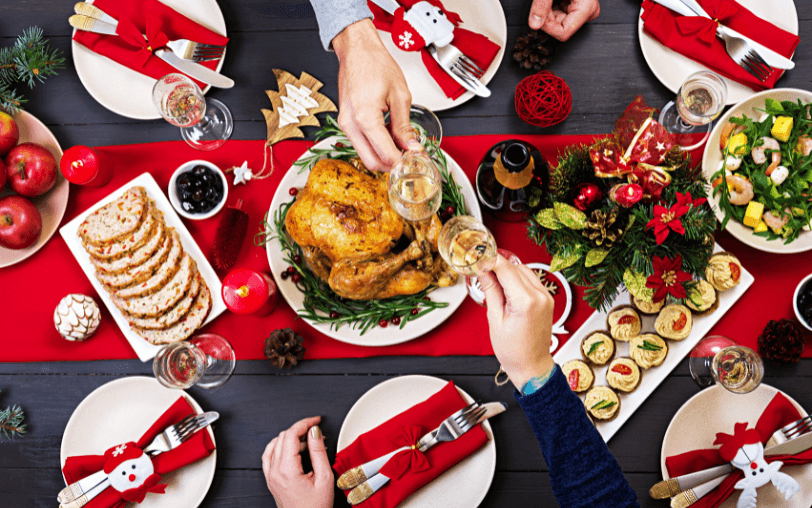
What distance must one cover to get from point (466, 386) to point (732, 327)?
0.82 meters

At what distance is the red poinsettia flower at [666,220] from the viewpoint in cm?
116

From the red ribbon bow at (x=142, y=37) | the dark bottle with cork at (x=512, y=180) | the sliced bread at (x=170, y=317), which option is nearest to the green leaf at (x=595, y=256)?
the dark bottle with cork at (x=512, y=180)

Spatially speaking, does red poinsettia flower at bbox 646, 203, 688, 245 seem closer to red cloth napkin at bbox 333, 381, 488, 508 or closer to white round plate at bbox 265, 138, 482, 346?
white round plate at bbox 265, 138, 482, 346

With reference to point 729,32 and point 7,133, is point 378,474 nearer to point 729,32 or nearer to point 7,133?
point 7,133

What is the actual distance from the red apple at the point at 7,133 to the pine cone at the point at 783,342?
238 centimetres

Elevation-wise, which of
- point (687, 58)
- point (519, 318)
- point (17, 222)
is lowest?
point (17, 222)

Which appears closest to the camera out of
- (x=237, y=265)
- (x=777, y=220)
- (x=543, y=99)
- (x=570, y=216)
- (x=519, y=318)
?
(x=519, y=318)

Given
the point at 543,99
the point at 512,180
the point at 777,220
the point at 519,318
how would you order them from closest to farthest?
the point at 519,318, the point at 512,180, the point at 777,220, the point at 543,99

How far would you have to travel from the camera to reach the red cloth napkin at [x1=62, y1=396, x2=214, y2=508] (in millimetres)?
1531

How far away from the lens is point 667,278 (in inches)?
50.0

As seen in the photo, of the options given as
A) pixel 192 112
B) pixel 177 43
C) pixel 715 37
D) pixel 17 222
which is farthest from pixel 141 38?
pixel 715 37

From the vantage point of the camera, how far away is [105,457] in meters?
1.57

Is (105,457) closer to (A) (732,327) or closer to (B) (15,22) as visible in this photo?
(B) (15,22)

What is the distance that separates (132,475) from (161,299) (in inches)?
20.7
